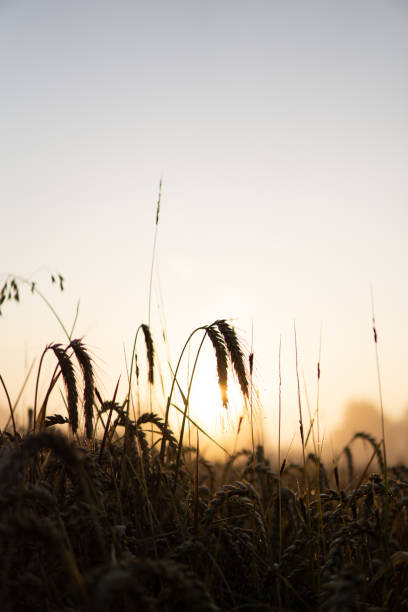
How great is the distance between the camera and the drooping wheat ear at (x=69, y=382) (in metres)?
2.56

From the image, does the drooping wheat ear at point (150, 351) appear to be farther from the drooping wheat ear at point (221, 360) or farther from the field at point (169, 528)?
the drooping wheat ear at point (221, 360)

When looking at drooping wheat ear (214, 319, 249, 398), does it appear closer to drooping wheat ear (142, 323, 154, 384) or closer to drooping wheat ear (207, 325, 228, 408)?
drooping wheat ear (207, 325, 228, 408)

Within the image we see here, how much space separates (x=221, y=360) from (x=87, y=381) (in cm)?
65

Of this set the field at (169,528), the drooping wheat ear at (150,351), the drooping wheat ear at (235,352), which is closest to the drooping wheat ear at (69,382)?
the field at (169,528)

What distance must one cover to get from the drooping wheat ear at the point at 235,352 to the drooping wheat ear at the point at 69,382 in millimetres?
757

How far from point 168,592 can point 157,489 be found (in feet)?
2.54

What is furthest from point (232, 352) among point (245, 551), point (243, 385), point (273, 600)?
point (273, 600)

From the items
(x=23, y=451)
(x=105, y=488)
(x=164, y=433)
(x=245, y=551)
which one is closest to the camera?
(x=23, y=451)

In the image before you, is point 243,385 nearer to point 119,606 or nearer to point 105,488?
point 105,488

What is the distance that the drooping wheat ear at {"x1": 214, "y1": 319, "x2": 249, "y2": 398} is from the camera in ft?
8.06

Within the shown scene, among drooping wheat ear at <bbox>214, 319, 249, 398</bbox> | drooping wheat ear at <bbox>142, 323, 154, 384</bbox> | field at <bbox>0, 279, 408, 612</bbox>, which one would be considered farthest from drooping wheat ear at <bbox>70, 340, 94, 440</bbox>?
drooping wheat ear at <bbox>214, 319, 249, 398</bbox>

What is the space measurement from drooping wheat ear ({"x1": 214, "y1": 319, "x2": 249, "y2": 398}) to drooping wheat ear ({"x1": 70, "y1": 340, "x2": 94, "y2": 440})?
656 millimetres

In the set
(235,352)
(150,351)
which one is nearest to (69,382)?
(150,351)

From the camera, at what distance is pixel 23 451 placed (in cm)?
131
